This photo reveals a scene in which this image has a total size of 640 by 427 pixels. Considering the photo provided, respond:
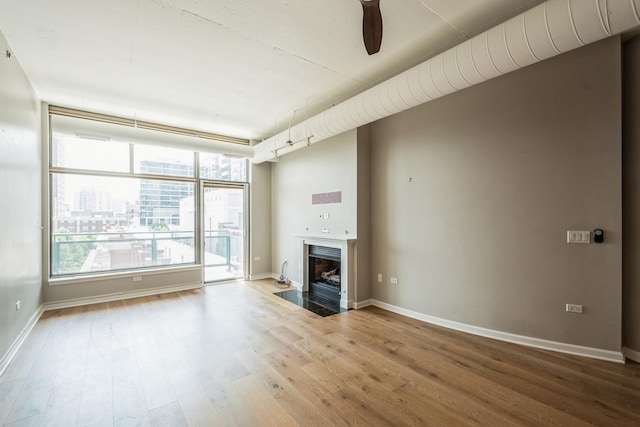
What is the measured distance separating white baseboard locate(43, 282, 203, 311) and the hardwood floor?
2.32ft

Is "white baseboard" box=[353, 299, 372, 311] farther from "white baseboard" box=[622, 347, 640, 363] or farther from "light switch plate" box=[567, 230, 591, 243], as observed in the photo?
"white baseboard" box=[622, 347, 640, 363]

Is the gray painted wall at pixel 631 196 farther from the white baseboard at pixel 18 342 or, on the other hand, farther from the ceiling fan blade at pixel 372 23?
the white baseboard at pixel 18 342

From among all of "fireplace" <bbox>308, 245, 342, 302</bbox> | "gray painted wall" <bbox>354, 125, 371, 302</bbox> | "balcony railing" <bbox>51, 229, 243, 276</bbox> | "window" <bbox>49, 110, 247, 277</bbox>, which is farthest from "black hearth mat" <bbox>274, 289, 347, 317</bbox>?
"window" <bbox>49, 110, 247, 277</bbox>

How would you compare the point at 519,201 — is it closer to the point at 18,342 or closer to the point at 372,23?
the point at 372,23

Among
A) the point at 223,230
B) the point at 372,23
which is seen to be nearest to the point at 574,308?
the point at 372,23

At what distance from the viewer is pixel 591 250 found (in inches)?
110

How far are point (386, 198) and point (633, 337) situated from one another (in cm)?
300

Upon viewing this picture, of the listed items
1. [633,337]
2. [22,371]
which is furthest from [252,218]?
[633,337]

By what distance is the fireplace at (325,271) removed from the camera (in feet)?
16.3

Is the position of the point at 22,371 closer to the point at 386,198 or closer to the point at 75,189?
the point at 75,189

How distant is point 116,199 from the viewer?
5.23 meters

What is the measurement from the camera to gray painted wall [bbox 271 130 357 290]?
186 inches

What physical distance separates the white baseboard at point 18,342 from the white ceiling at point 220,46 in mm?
3099

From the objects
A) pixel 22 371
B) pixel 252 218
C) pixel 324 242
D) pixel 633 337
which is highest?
pixel 252 218
